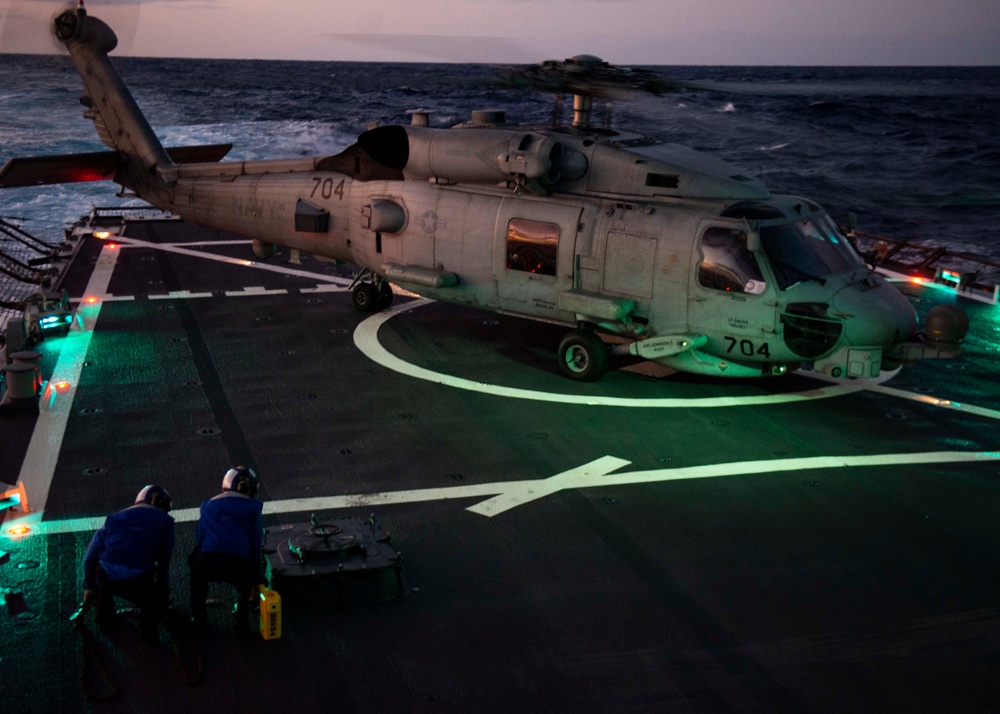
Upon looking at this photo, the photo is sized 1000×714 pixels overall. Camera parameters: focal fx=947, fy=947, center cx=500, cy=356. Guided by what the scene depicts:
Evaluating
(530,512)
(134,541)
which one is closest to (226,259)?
(530,512)

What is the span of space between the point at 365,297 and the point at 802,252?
7869mm

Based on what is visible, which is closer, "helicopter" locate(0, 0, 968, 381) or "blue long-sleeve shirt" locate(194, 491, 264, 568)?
"blue long-sleeve shirt" locate(194, 491, 264, 568)

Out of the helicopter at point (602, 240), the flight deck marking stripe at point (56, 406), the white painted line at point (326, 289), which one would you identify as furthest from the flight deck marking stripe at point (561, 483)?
the white painted line at point (326, 289)

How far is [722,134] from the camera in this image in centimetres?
7875

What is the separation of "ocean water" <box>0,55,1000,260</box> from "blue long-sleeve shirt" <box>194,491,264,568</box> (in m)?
22.8

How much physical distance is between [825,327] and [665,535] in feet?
13.7

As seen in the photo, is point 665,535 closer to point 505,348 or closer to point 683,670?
point 683,670

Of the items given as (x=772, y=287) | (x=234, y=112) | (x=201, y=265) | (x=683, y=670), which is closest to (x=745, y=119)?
(x=234, y=112)

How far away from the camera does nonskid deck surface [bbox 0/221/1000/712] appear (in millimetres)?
6906

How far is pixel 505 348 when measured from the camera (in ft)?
49.9

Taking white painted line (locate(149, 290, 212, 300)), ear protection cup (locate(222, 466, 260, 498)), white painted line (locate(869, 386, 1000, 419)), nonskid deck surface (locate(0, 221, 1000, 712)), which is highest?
ear protection cup (locate(222, 466, 260, 498))

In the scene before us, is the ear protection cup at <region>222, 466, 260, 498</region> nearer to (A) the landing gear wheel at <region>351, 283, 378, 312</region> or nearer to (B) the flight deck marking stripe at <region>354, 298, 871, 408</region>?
(B) the flight deck marking stripe at <region>354, 298, 871, 408</region>

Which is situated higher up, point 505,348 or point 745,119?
point 745,119

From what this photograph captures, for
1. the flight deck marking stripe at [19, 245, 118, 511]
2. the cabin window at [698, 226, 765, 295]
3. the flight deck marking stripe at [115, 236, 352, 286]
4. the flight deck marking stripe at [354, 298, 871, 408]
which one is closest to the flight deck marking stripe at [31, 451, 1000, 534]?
the flight deck marking stripe at [19, 245, 118, 511]
